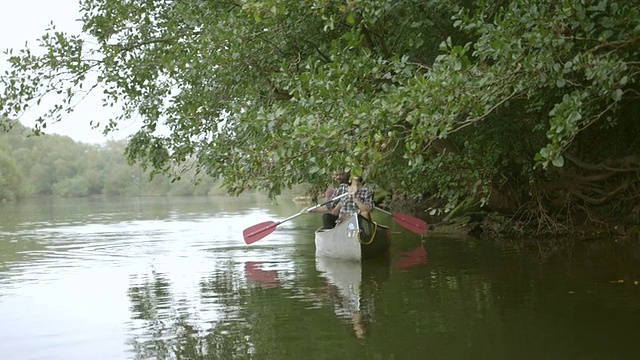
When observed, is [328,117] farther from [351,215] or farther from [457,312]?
[351,215]

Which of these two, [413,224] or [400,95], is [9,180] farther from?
[400,95]

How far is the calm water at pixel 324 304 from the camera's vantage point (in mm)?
8008

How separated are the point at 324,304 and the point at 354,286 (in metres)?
1.67

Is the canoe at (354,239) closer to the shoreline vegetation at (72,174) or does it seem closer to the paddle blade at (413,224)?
the paddle blade at (413,224)

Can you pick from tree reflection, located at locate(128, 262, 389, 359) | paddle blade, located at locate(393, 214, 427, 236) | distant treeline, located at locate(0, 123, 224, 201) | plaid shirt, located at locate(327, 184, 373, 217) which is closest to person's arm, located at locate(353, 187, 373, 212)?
plaid shirt, located at locate(327, 184, 373, 217)

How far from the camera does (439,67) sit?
29.9 ft

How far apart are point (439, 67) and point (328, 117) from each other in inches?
58.2

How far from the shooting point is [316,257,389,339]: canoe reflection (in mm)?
9575

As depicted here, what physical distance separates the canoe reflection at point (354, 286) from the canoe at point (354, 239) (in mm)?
174

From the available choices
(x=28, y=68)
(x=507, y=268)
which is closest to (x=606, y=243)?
(x=507, y=268)

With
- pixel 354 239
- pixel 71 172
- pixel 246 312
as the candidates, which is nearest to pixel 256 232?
pixel 354 239

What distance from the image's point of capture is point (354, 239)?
15.0 metres

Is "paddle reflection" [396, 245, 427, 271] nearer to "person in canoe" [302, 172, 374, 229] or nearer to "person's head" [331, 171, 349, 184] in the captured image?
"person in canoe" [302, 172, 374, 229]

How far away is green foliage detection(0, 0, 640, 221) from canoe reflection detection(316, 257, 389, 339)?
167 centimetres
